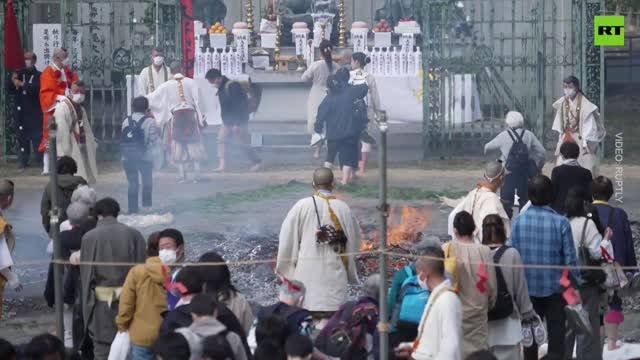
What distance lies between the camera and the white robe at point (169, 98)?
20.6m

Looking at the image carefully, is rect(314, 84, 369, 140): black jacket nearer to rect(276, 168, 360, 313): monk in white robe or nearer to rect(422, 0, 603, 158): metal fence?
rect(422, 0, 603, 158): metal fence

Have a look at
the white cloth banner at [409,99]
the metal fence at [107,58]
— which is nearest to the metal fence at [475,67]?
the white cloth banner at [409,99]

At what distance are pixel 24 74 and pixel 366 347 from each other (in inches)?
537

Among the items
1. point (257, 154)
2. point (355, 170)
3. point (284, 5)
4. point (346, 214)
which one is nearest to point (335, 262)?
point (346, 214)

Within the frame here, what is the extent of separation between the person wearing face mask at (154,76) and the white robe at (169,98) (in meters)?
1.21

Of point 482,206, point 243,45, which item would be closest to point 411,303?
point 482,206

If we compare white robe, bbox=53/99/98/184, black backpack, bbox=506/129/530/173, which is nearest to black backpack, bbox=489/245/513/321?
black backpack, bbox=506/129/530/173

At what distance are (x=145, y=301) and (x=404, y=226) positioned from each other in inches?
285

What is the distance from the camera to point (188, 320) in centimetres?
925

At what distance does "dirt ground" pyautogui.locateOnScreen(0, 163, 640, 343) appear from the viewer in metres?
14.5

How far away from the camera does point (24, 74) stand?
22.8m

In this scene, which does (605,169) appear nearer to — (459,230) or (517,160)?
(517,160)

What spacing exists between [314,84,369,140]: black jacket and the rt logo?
16.8 ft

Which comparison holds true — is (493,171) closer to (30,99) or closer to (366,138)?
(366,138)
